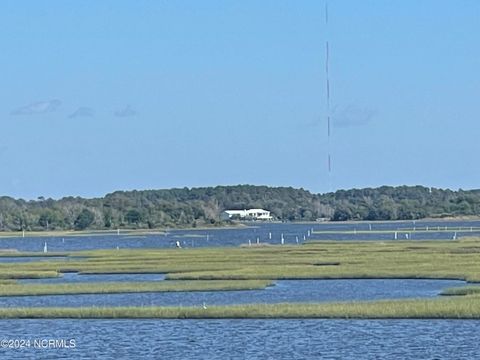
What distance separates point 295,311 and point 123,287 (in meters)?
16.3

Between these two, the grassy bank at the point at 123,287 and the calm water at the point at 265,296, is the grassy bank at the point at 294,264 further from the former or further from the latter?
the calm water at the point at 265,296

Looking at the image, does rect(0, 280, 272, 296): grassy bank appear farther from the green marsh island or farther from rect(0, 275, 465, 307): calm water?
rect(0, 275, 465, 307): calm water

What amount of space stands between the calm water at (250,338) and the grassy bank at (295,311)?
1.90ft

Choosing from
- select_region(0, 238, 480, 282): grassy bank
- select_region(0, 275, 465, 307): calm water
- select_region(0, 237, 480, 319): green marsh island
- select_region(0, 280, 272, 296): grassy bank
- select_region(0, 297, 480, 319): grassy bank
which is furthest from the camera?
select_region(0, 238, 480, 282): grassy bank

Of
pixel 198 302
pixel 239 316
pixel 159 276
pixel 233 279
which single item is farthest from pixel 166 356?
pixel 159 276

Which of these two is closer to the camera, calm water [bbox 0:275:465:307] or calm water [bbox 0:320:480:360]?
calm water [bbox 0:320:480:360]

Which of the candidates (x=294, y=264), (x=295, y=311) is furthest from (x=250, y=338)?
(x=294, y=264)

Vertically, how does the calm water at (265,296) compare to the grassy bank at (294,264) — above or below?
below

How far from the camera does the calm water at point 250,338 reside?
34.6 meters

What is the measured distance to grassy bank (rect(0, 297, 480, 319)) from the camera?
133 ft

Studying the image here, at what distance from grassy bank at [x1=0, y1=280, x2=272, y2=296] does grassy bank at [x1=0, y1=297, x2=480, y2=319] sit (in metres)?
10.1

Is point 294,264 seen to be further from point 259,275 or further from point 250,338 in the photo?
point 250,338

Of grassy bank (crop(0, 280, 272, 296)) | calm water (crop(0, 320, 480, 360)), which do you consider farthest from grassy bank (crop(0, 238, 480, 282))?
calm water (crop(0, 320, 480, 360))

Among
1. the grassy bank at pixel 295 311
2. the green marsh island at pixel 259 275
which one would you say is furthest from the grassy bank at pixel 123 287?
the grassy bank at pixel 295 311
